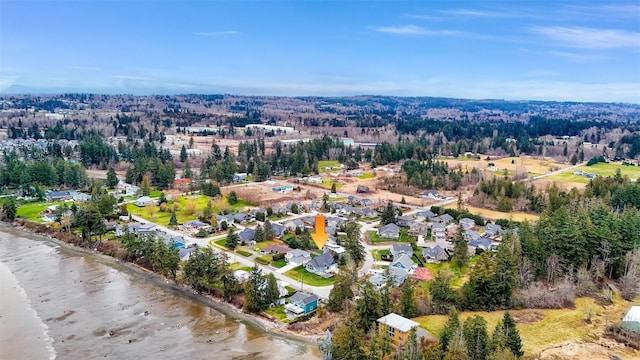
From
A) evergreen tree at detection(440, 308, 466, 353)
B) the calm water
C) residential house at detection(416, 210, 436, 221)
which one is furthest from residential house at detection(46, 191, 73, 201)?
evergreen tree at detection(440, 308, 466, 353)

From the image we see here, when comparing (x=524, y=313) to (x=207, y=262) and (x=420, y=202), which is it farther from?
(x=420, y=202)

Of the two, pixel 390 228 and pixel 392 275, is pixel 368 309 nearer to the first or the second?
pixel 392 275

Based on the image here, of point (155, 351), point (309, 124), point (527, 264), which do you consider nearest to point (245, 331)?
point (155, 351)

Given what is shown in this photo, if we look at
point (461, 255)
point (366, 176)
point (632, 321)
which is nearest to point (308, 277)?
point (461, 255)

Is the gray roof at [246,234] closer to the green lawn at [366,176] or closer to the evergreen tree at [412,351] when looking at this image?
the evergreen tree at [412,351]

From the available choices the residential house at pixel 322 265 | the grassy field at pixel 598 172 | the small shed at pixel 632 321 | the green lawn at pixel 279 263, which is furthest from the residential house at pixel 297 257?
the grassy field at pixel 598 172

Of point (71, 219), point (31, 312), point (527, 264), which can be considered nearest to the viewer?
point (31, 312)

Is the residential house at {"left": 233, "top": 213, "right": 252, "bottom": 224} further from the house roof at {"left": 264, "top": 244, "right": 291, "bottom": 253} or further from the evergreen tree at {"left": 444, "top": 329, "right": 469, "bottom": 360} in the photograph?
the evergreen tree at {"left": 444, "top": 329, "right": 469, "bottom": 360}
